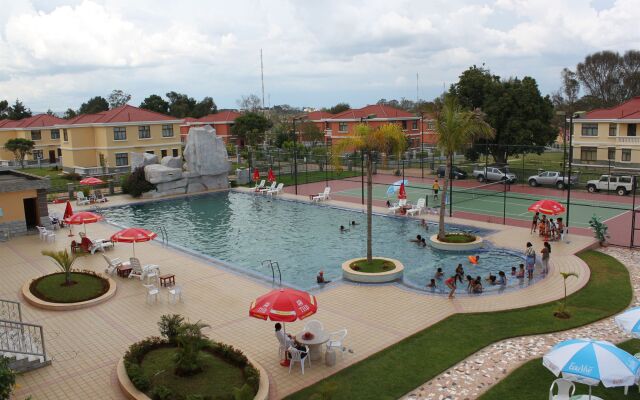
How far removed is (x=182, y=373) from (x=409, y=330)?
6886mm

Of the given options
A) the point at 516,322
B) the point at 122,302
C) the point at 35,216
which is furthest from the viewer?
the point at 35,216

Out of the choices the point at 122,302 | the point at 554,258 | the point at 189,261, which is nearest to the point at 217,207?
the point at 189,261

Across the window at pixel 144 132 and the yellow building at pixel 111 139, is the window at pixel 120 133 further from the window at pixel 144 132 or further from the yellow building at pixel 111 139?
the window at pixel 144 132

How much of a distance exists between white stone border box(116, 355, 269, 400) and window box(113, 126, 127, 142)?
49048 mm

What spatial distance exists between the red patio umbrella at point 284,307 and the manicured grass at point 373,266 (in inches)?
301

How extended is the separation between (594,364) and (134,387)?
10083 mm

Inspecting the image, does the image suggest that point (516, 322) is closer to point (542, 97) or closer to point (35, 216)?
point (35, 216)

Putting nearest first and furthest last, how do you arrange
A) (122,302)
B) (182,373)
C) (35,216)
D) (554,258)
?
1. (182,373)
2. (122,302)
3. (554,258)
4. (35,216)

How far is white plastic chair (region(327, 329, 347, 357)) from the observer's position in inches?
559

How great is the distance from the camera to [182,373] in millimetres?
12867

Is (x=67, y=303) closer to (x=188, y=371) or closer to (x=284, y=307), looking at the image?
(x=188, y=371)

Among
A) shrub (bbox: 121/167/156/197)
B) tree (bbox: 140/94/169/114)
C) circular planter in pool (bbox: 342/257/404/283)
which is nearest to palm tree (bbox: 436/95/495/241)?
circular planter in pool (bbox: 342/257/404/283)

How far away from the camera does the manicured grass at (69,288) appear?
1920 cm

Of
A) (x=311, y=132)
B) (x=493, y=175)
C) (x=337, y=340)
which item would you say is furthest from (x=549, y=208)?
(x=311, y=132)
